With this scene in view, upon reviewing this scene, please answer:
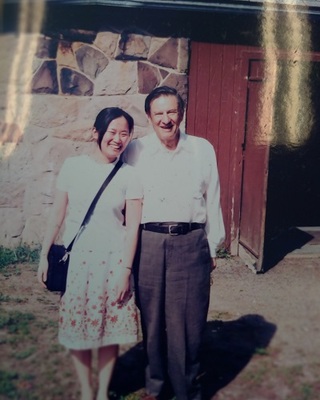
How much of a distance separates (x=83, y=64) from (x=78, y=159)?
1.88 metres

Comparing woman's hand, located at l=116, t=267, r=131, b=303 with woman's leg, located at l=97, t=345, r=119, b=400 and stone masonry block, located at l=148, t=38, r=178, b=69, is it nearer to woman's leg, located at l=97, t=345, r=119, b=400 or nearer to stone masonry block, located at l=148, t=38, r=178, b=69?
woman's leg, located at l=97, t=345, r=119, b=400

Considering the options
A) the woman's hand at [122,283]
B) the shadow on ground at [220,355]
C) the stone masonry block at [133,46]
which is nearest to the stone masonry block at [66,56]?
the stone masonry block at [133,46]

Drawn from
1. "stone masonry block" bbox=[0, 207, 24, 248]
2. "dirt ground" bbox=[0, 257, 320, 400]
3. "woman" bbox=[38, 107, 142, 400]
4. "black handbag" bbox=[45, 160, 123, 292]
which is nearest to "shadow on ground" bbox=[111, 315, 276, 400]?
"dirt ground" bbox=[0, 257, 320, 400]

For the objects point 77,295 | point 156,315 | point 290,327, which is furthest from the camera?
point 290,327

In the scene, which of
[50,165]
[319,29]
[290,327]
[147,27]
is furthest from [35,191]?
[319,29]

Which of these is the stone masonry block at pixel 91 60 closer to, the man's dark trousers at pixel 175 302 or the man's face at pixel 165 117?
the man's face at pixel 165 117

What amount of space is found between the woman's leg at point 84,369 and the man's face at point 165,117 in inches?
45.4

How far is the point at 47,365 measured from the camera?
256 centimetres

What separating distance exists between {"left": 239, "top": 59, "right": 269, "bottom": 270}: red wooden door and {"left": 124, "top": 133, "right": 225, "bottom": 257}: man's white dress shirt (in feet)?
6.38

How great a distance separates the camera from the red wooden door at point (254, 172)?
4.47 meters

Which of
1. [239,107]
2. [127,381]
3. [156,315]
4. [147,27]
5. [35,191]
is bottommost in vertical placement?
[127,381]

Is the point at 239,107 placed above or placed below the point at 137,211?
above

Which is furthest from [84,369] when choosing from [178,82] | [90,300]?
[178,82]

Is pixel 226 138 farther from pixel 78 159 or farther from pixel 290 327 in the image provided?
pixel 78 159
